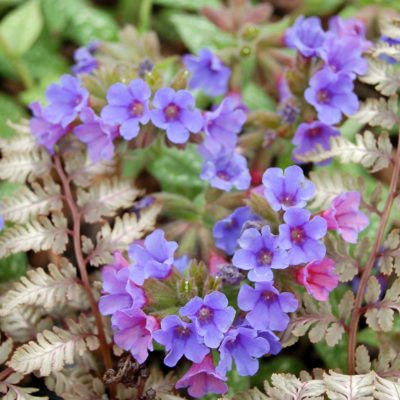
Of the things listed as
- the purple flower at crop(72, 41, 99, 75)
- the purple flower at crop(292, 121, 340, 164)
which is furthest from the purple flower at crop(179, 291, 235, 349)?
the purple flower at crop(72, 41, 99, 75)

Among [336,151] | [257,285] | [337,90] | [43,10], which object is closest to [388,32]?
[337,90]

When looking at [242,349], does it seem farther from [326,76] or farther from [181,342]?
[326,76]

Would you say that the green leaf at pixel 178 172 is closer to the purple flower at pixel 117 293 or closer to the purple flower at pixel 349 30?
the purple flower at pixel 349 30

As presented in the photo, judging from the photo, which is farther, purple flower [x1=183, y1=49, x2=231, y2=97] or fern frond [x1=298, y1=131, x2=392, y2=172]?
purple flower [x1=183, y1=49, x2=231, y2=97]

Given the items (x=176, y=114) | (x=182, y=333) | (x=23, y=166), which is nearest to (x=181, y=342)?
(x=182, y=333)

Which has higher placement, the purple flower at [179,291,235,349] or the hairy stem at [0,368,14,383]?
the purple flower at [179,291,235,349]

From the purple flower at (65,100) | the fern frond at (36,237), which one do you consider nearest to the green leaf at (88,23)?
the purple flower at (65,100)

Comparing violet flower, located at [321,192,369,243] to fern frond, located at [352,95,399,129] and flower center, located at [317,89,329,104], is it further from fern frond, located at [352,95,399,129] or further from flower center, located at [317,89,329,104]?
flower center, located at [317,89,329,104]

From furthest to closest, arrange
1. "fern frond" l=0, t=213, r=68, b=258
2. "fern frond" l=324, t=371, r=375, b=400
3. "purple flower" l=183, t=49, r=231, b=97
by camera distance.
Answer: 1. "purple flower" l=183, t=49, r=231, b=97
2. "fern frond" l=0, t=213, r=68, b=258
3. "fern frond" l=324, t=371, r=375, b=400
